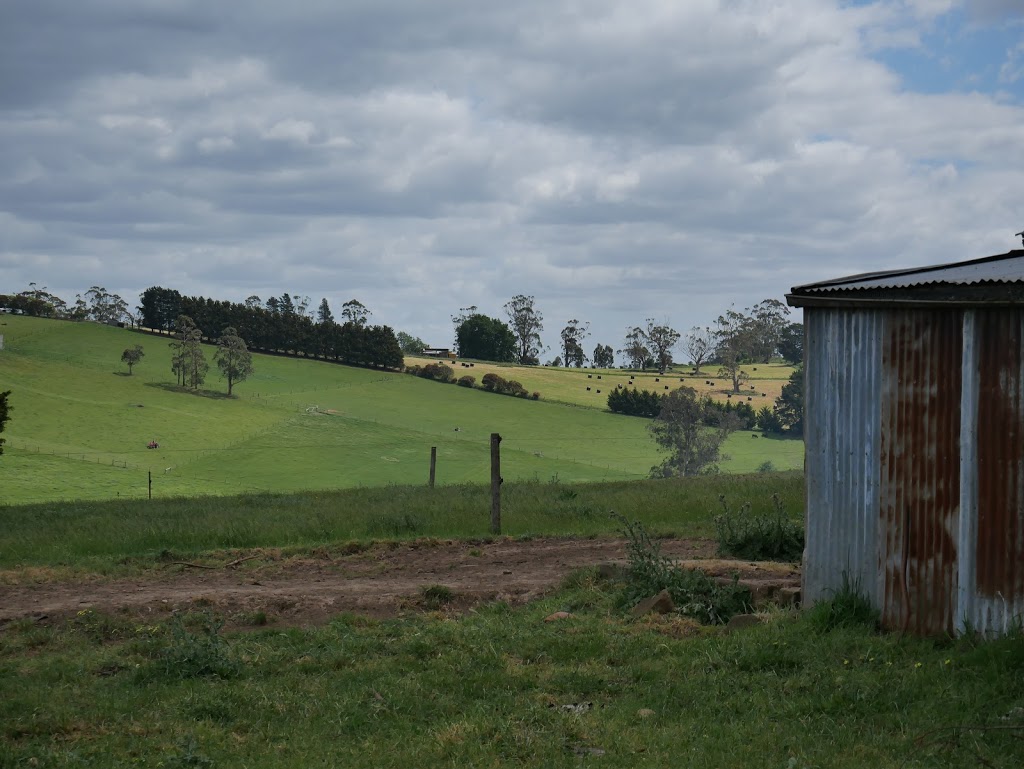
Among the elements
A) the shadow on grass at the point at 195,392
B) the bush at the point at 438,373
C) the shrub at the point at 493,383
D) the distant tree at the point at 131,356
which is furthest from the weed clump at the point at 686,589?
the distant tree at the point at 131,356

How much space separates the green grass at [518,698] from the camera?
731cm

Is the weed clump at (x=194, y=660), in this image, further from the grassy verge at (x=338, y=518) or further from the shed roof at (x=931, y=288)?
the shed roof at (x=931, y=288)

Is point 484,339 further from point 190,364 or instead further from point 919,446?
point 919,446

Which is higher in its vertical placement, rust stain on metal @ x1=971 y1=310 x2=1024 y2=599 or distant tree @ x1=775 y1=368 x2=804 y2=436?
rust stain on metal @ x1=971 y1=310 x2=1024 y2=599

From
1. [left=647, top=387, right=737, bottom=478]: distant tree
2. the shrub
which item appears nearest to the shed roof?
[left=647, top=387, right=737, bottom=478]: distant tree

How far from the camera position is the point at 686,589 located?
36.7ft

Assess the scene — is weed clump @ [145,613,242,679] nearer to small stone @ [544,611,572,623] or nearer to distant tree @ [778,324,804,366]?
small stone @ [544,611,572,623]

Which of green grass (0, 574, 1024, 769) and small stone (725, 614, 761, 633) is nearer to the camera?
green grass (0, 574, 1024, 769)

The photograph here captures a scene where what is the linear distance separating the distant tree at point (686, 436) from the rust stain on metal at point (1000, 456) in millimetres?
59647

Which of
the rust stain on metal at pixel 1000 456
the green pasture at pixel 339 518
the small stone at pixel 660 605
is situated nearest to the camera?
the rust stain on metal at pixel 1000 456

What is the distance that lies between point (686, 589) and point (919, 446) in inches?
115

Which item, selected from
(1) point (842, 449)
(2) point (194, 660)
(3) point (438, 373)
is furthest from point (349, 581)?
(3) point (438, 373)

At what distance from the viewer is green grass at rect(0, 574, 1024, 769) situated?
7309mm

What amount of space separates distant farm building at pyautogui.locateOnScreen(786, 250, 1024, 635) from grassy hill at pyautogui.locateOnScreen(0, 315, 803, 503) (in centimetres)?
4175
